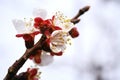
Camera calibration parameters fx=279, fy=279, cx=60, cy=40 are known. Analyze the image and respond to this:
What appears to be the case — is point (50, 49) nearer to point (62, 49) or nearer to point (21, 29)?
point (62, 49)

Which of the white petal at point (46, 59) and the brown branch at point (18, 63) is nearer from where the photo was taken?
the brown branch at point (18, 63)

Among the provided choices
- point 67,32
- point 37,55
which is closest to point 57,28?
point 67,32

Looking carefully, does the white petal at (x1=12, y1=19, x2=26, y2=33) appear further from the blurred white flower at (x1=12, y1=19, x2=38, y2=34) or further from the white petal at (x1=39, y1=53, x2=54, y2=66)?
the white petal at (x1=39, y1=53, x2=54, y2=66)

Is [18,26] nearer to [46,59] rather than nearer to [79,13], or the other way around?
[46,59]

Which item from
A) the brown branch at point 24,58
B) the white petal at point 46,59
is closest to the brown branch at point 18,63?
the brown branch at point 24,58

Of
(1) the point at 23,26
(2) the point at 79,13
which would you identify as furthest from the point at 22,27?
(2) the point at 79,13

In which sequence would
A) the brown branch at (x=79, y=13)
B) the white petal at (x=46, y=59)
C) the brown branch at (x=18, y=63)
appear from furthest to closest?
the white petal at (x=46, y=59) < the brown branch at (x=79, y=13) < the brown branch at (x=18, y=63)

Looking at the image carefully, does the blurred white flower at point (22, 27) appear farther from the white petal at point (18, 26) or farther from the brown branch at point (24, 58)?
the brown branch at point (24, 58)

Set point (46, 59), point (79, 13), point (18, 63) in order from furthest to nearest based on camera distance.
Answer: point (46, 59)
point (79, 13)
point (18, 63)
